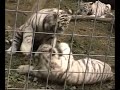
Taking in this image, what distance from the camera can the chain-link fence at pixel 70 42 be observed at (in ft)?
8.22

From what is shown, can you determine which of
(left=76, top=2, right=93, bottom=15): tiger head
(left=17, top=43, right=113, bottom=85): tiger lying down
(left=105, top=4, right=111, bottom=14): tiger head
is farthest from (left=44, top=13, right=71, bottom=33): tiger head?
(left=105, top=4, right=111, bottom=14): tiger head

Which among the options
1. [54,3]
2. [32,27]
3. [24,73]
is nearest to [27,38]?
[32,27]

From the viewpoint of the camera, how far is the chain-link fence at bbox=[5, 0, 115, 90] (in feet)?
8.22

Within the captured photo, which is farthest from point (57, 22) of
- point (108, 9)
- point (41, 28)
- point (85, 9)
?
point (108, 9)

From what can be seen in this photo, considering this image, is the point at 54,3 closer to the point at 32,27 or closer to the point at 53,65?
the point at 32,27

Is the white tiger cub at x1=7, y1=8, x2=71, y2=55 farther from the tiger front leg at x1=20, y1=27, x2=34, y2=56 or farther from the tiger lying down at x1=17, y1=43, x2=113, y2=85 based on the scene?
the tiger lying down at x1=17, y1=43, x2=113, y2=85

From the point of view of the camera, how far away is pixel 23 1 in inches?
159

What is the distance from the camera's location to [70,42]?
3506 millimetres

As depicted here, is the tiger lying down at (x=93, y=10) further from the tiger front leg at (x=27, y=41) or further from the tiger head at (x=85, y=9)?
the tiger front leg at (x=27, y=41)

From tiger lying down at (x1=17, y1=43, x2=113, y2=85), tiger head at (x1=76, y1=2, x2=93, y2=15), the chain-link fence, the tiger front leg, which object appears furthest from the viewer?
tiger head at (x1=76, y1=2, x2=93, y2=15)

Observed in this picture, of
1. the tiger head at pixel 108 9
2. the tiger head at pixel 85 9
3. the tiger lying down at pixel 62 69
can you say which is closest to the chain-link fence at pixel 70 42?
the tiger lying down at pixel 62 69

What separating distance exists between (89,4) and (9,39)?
201 centimetres
